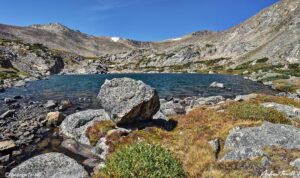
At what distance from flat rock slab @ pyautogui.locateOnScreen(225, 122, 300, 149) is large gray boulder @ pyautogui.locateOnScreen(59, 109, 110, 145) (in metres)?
12.2

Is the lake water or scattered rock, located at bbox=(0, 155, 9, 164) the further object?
the lake water

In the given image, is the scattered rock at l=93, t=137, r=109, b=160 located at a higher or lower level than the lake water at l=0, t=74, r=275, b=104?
higher

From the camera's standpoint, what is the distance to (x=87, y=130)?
2656 cm

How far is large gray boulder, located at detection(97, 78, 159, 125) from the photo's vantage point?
85.5 ft

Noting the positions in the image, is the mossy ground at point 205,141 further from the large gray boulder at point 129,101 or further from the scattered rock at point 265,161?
the large gray boulder at point 129,101

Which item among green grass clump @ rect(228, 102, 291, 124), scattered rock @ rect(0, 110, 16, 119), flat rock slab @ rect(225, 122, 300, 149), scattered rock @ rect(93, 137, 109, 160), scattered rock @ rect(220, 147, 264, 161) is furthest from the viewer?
scattered rock @ rect(0, 110, 16, 119)

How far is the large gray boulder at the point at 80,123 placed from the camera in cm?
2673

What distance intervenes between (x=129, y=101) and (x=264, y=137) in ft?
37.3

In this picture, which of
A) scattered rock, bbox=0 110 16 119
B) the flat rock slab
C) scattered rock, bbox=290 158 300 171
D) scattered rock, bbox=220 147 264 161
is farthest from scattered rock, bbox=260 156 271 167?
scattered rock, bbox=0 110 16 119

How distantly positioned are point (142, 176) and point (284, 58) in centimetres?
14235

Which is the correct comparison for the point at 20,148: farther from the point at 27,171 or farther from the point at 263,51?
the point at 263,51

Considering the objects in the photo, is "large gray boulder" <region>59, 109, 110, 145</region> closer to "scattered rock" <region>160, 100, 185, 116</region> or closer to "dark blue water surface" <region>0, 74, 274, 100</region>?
"scattered rock" <region>160, 100, 185, 116</region>

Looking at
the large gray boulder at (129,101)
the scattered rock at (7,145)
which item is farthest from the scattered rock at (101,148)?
the scattered rock at (7,145)

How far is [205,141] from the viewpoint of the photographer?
67.0 ft
